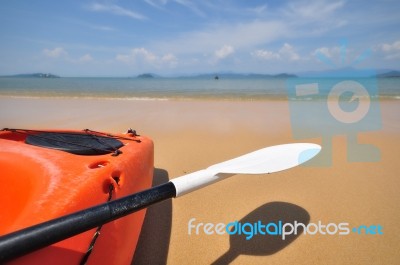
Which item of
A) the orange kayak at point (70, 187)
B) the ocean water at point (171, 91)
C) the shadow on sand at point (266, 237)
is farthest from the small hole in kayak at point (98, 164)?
the ocean water at point (171, 91)

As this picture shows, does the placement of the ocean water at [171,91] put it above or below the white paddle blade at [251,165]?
above

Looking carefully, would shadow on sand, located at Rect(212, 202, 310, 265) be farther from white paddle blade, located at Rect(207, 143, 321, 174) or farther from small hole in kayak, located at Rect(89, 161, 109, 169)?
small hole in kayak, located at Rect(89, 161, 109, 169)

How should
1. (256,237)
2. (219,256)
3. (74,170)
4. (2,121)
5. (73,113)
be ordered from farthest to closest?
(73,113), (2,121), (256,237), (219,256), (74,170)

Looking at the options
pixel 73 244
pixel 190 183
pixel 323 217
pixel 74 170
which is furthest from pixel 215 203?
pixel 73 244

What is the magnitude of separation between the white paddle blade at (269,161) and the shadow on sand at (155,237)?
878 mm

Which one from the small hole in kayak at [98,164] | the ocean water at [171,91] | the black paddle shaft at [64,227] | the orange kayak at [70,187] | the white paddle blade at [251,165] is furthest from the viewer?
the ocean water at [171,91]

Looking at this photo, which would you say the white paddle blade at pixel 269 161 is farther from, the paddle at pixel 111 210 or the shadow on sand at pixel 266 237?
the shadow on sand at pixel 266 237

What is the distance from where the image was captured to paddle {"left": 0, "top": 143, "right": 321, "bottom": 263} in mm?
921

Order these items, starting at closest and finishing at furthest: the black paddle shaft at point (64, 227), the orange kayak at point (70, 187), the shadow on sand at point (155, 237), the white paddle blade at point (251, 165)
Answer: the black paddle shaft at point (64, 227)
the orange kayak at point (70, 187)
the white paddle blade at point (251, 165)
the shadow on sand at point (155, 237)

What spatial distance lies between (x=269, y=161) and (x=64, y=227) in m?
1.69

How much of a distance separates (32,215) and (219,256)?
4.72 feet

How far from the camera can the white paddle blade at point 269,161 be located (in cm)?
198

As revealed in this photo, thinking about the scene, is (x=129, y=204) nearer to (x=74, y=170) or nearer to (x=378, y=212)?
(x=74, y=170)

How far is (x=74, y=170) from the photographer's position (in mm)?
1812
